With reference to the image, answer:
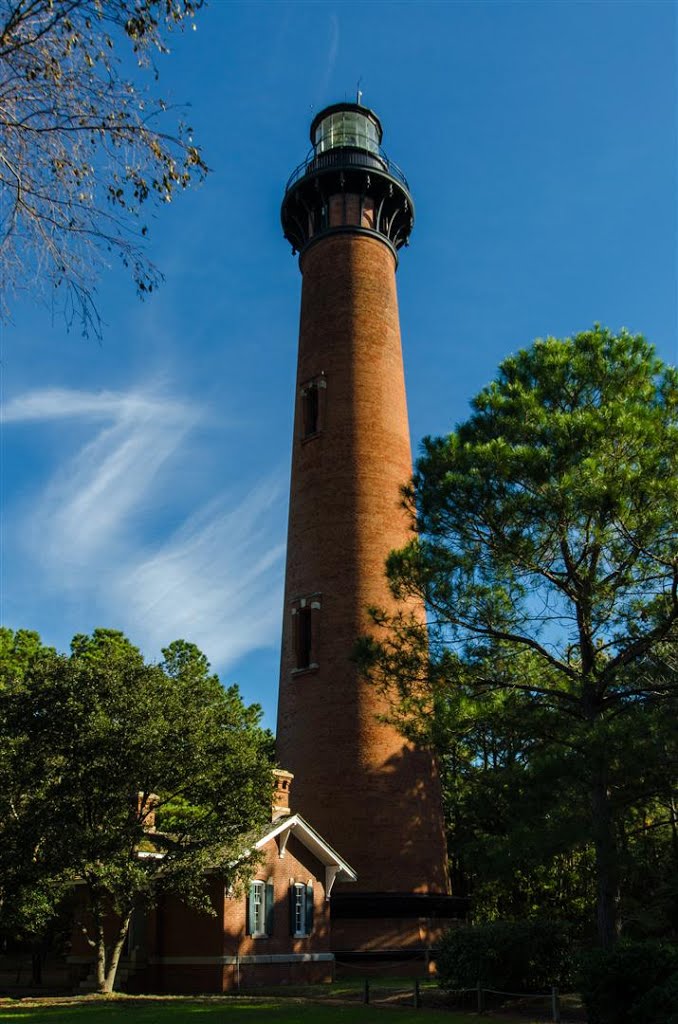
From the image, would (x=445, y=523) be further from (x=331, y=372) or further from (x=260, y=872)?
(x=331, y=372)

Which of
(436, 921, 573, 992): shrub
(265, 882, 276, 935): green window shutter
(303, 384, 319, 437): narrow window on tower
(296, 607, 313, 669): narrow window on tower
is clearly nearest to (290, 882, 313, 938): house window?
(265, 882, 276, 935): green window shutter

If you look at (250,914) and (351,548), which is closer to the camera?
(250,914)

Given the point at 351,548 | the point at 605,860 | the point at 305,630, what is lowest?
the point at 605,860

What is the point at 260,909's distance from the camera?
2020 centimetres

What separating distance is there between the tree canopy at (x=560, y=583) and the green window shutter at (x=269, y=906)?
644 cm

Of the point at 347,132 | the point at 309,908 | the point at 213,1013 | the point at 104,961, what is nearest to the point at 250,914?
the point at 309,908

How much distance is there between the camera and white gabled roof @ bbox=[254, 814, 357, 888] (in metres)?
20.7

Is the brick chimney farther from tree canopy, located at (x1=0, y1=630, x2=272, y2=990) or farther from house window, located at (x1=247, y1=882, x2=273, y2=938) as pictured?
tree canopy, located at (x1=0, y1=630, x2=272, y2=990)

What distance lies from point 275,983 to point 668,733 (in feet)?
36.9

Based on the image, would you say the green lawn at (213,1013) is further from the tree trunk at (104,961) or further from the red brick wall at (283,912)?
the red brick wall at (283,912)

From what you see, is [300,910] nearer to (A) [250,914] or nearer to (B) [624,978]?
(A) [250,914]

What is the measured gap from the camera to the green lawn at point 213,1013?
45.9ft

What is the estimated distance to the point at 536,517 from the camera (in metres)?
14.9

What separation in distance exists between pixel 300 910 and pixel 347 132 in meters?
25.3
